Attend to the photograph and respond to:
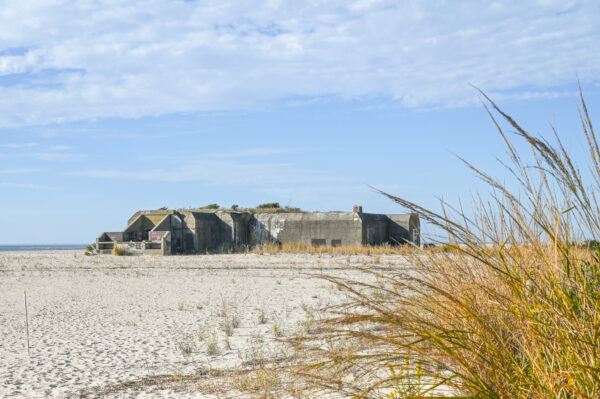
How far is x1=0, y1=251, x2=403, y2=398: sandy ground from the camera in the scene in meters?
5.37

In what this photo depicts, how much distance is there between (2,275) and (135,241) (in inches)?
336

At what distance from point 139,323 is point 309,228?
15.4 m

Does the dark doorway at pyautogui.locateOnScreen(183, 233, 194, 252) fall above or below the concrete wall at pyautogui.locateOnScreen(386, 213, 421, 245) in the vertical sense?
below

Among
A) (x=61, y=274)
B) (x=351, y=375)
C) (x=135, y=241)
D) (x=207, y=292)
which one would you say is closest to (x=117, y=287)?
(x=207, y=292)

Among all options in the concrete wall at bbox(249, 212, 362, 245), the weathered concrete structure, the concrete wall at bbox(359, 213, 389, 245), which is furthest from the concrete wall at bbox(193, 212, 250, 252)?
the concrete wall at bbox(359, 213, 389, 245)

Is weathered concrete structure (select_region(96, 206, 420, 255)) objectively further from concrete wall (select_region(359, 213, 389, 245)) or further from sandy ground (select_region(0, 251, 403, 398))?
sandy ground (select_region(0, 251, 403, 398))

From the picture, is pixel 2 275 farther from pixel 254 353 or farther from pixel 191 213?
pixel 254 353

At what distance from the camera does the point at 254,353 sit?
588cm

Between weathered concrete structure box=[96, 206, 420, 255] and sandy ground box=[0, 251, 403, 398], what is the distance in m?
6.80

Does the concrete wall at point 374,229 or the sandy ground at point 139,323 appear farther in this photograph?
the concrete wall at point 374,229

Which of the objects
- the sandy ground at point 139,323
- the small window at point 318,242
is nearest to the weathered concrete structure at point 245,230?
the small window at point 318,242

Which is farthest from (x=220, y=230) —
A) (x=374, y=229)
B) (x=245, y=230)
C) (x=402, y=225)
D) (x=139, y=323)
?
(x=139, y=323)

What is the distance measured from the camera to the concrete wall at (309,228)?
883 inches

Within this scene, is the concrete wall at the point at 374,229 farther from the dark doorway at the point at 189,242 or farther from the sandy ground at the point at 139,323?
the sandy ground at the point at 139,323
